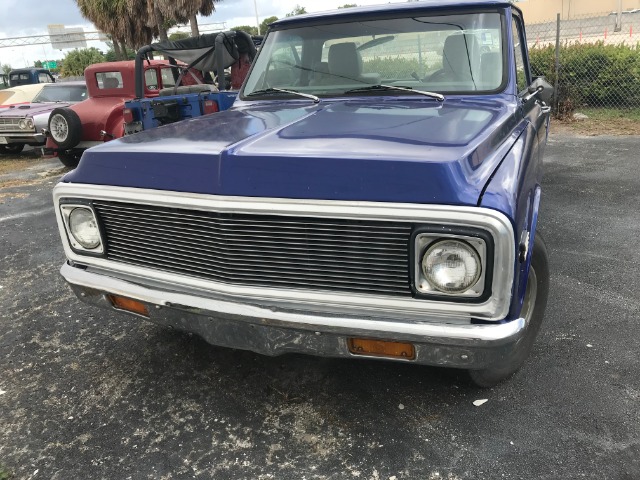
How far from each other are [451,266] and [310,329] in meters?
0.59

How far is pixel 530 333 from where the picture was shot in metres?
2.74

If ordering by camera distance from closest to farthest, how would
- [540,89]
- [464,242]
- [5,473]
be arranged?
A: [464,242] → [5,473] → [540,89]

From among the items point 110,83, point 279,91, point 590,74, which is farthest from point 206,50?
point 590,74

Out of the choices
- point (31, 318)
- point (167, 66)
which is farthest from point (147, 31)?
point (31, 318)

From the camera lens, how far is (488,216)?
1826 millimetres

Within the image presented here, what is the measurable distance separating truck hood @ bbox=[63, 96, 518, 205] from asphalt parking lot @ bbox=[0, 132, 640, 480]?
110 centimetres

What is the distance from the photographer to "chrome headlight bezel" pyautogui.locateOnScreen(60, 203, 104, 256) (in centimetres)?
256

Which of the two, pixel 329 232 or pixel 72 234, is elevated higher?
pixel 329 232

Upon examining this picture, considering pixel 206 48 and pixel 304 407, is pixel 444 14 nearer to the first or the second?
pixel 304 407

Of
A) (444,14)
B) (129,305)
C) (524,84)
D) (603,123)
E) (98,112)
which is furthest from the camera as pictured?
(603,123)

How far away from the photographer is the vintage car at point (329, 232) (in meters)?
1.93

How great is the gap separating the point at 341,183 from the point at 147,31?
64.4ft

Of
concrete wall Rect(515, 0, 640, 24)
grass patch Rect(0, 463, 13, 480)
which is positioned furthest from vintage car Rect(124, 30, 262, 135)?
concrete wall Rect(515, 0, 640, 24)

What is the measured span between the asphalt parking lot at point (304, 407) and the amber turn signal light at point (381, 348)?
1.54 feet
